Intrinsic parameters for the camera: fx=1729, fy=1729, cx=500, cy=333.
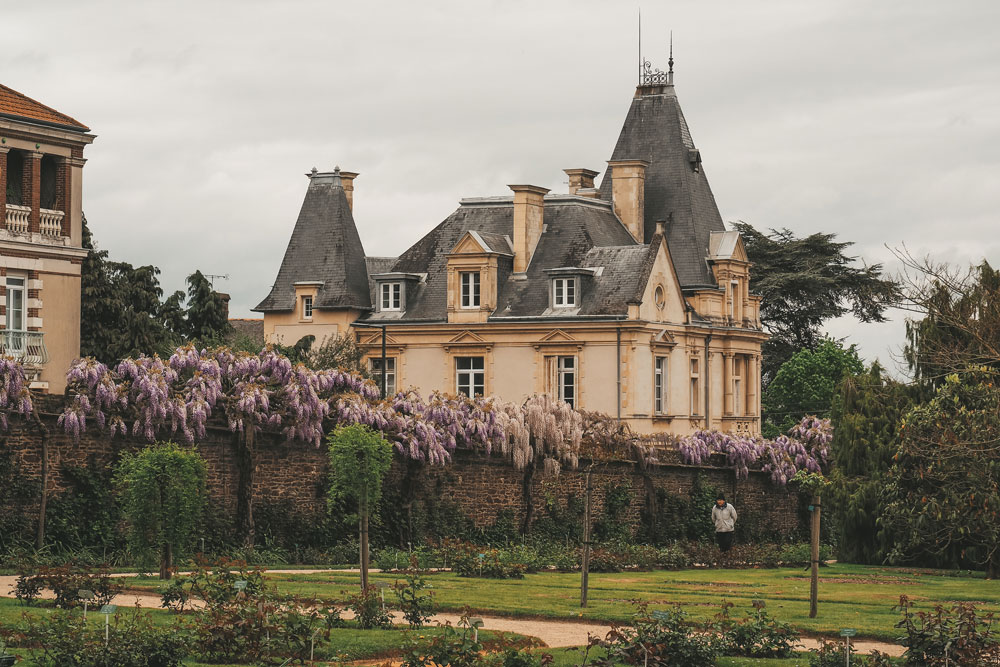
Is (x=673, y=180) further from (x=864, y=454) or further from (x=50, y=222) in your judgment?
(x=50, y=222)

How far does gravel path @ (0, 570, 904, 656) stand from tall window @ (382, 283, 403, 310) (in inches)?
1393

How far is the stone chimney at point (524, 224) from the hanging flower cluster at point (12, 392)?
29763 mm

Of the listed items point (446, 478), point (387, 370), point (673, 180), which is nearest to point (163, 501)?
point (446, 478)

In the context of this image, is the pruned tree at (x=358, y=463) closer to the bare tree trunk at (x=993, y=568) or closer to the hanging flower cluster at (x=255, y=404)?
the hanging flower cluster at (x=255, y=404)

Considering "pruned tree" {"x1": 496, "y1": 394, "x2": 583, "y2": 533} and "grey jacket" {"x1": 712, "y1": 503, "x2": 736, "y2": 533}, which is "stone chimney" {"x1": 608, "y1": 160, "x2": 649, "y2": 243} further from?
"grey jacket" {"x1": 712, "y1": 503, "x2": 736, "y2": 533}

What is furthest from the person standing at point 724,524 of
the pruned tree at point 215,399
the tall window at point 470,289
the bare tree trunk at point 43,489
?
the tall window at point 470,289

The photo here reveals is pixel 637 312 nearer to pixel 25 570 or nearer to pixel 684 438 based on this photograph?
pixel 684 438

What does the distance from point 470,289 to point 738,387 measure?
10392 mm

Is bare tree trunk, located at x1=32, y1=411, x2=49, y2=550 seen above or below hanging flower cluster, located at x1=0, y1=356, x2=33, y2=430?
below

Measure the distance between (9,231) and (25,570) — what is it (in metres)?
19.1

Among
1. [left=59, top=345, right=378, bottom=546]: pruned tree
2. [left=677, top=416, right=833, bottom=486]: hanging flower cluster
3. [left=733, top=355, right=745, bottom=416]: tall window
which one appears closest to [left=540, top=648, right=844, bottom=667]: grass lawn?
[left=59, top=345, right=378, bottom=546]: pruned tree

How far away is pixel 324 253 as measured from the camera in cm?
5856

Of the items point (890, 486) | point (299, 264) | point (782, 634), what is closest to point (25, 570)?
point (782, 634)

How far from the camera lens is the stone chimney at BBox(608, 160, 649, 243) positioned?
189 ft
